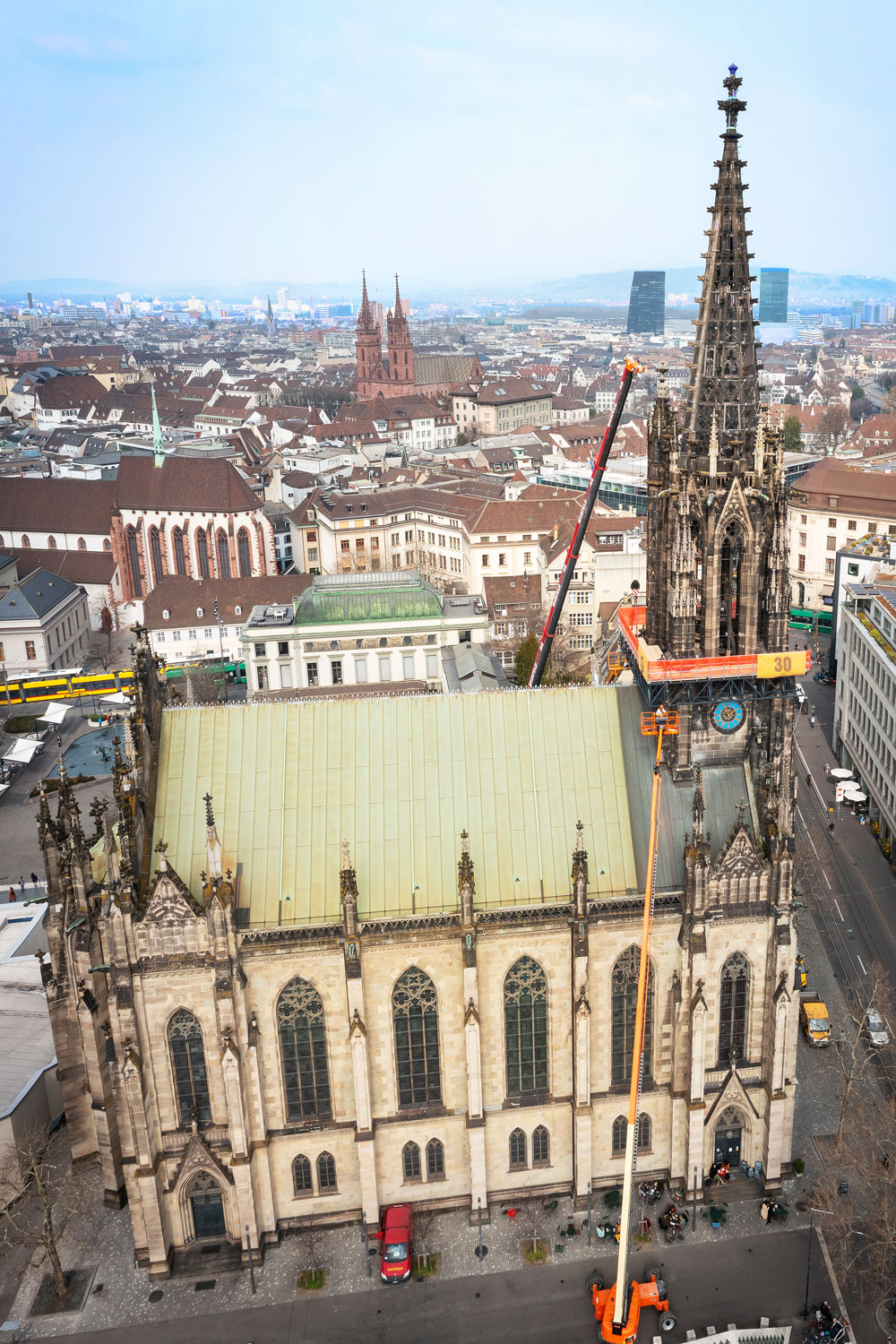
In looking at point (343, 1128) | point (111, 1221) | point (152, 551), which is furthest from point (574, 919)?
point (152, 551)

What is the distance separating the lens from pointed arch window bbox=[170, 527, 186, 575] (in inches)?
6973

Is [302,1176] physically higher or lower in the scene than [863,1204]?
higher

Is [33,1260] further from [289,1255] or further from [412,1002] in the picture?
[412,1002]

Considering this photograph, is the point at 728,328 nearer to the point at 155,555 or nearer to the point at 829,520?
the point at 829,520

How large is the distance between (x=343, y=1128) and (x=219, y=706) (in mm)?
21388

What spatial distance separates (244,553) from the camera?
586 ft

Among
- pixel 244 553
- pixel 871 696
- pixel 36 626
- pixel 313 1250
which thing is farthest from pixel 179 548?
pixel 313 1250

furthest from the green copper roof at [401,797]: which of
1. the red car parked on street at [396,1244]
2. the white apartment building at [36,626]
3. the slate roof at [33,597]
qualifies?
the slate roof at [33,597]

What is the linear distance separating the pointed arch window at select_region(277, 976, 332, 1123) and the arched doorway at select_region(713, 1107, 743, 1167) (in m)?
19.8

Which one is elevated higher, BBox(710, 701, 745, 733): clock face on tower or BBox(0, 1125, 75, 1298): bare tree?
Answer: BBox(710, 701, 745, 733): clock face on tower

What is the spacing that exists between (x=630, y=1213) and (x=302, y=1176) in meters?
15.9

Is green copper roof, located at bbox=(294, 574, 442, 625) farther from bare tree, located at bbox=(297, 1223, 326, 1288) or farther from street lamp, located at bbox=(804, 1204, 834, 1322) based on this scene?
street lamp, located at bbox=(804, 1204, 834, 1322)

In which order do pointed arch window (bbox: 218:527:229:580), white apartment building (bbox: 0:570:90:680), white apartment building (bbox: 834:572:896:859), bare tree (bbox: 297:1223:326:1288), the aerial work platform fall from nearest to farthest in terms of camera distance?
bare tree (bbox: 297:1223:326:1288) → the aerial work platform → white apartment building (bbox: 834:572:896:859) → white apartment building (bbox: 0:570:90:680) → pointed arch window (bbox: 218:527:229:580)

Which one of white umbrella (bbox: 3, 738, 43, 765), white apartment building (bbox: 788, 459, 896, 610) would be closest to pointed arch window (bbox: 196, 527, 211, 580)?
white umbrella (bbox: 3, 738, 43, 765)
